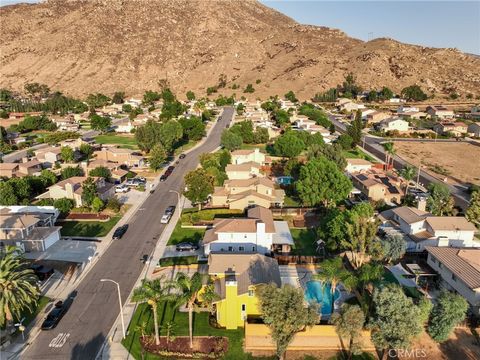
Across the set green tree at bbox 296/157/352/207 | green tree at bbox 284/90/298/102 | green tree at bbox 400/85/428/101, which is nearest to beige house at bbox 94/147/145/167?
green tree at bbox 296/157/352/207

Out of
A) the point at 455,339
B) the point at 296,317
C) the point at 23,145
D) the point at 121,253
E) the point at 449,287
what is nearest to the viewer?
the point at 296,317

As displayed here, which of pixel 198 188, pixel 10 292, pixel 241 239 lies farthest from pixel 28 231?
pixel 241 239

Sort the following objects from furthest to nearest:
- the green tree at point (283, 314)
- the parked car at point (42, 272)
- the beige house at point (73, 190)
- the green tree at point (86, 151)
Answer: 1. the green tree at point (86, 151)
2. the beige house at point (73, 190)
3. the parked car at point (42, 272)
4. the green tree at point (283, 314)

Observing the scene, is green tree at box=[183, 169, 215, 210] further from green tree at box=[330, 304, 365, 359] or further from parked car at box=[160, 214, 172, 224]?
green tree at box=[330, 304, 365, 359]

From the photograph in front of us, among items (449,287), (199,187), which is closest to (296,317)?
(449,287)

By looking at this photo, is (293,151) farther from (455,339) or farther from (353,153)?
(455,339)

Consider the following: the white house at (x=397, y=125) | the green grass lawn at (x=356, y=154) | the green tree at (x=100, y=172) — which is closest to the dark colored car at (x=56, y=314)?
the green tree at (x=100, y=172)

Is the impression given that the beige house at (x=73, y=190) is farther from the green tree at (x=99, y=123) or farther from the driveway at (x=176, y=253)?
the green tree at (x=99, y=123)
